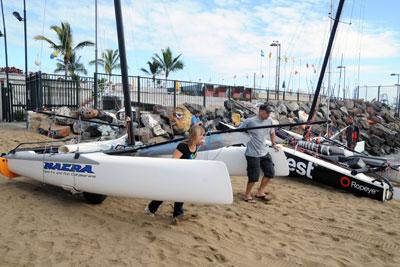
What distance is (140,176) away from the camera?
4113mm

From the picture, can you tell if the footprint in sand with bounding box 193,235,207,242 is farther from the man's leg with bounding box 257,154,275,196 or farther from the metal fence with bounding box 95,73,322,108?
the metal fence with bounding box 95,73,322,108

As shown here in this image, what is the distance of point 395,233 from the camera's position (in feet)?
14.7

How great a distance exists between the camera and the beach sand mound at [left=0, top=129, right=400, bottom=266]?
11.4 ft

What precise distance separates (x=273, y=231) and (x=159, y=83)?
35.4ft

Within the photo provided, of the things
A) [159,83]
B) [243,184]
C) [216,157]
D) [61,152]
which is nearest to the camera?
[61,152]

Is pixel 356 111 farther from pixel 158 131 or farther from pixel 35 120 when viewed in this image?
pixel 35 120

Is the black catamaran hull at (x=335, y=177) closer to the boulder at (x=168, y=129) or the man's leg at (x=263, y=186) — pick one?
the man's leg at (x=263, y=186)

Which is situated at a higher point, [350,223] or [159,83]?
[159,83]

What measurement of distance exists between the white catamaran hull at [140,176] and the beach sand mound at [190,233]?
1.35ft

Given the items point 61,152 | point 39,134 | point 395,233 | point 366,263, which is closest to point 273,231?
point 366,263

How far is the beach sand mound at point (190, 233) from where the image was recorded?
3.48m

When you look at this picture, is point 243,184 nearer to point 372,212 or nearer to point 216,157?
point 216,157

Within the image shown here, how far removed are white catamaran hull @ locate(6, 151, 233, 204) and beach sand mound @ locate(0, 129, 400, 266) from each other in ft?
1.35

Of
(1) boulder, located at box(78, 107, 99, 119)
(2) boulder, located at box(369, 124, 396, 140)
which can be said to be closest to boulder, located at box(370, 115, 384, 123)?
(2) boulder, located at box(369, 124, 396, 140)
